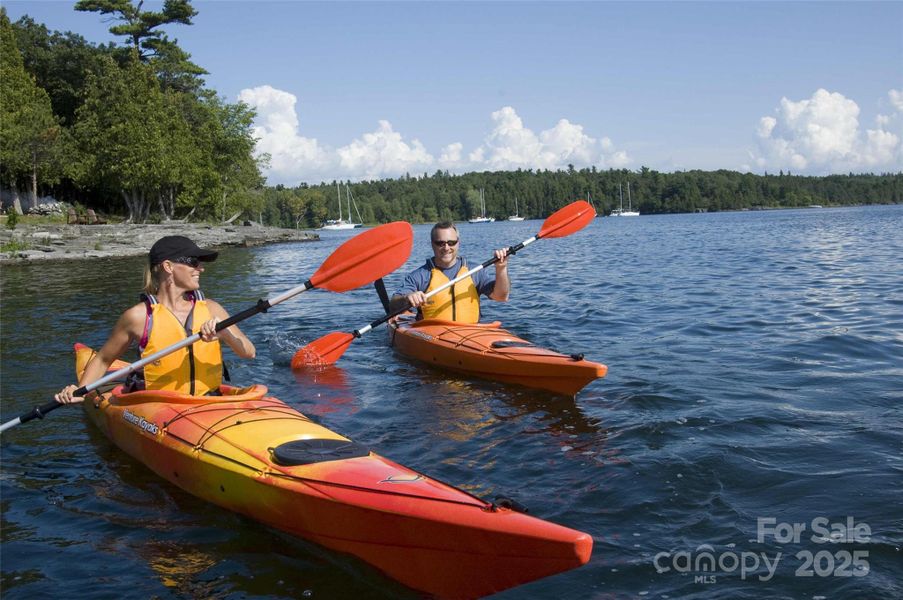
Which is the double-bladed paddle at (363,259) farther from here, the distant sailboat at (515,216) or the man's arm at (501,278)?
the distant sailboat at (515,216)

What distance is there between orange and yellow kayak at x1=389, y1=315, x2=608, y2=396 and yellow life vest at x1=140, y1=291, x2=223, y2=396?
2.69 m

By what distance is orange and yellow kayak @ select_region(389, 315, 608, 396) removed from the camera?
21.0ft

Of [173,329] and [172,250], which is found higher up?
[172,250]

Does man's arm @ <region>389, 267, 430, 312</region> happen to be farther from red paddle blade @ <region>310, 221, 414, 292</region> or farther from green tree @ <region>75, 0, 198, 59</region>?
green tree @ <region>75, 0, 198, 59</region>

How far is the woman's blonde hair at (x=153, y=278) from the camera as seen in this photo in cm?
493

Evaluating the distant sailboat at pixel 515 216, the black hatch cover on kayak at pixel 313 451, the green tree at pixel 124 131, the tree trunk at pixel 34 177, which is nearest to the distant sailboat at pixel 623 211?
the distant sailboat at pixel 515 216

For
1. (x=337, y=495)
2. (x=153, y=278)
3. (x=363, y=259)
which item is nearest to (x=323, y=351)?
(x=363, y=259)

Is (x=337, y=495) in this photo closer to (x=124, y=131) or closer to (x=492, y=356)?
(x=492, y=356)

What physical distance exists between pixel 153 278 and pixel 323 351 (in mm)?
3318

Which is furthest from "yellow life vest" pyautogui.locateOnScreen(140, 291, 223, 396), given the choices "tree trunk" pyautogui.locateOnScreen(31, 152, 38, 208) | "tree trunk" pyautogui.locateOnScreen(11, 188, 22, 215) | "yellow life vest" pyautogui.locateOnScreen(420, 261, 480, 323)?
"tree trunk" pyautogui.locateOnScreen(11, 188, 22, 215)

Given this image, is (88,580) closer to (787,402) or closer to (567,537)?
(567,537)

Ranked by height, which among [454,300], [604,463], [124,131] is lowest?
[604,463]

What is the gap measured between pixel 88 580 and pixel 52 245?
27.5 m

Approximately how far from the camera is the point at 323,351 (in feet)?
26.8
